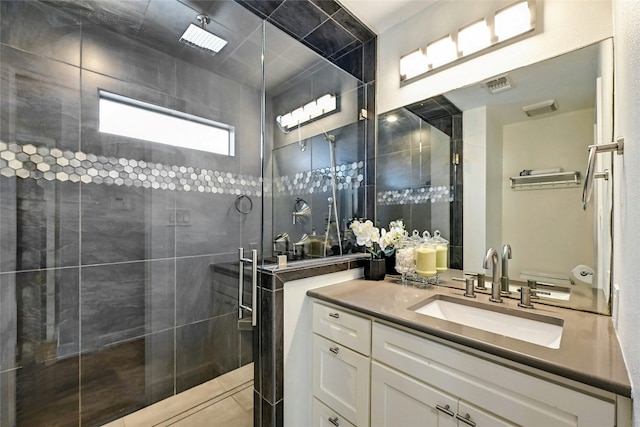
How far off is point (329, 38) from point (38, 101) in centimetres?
192

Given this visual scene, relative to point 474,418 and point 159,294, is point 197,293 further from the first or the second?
point 474,418

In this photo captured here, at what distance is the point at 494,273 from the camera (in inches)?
51.8

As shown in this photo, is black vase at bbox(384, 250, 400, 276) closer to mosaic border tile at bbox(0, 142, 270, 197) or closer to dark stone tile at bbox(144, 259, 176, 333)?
mosaic border tile at bbox(0, 142, 270, 197)

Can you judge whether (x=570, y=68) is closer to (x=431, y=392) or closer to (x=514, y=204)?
(x=514, y=204)

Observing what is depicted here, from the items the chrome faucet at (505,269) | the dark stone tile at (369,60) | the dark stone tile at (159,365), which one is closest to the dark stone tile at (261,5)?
the dark stone tile at (369,60)

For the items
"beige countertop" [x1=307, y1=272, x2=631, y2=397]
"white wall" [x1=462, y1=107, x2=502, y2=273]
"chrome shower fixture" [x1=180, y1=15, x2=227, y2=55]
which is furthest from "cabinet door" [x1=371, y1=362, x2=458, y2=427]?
"chrome shower fixture" [x1=180, y1=15, x2=227, y2=55]

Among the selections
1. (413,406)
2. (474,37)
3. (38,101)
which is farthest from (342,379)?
(38,101)

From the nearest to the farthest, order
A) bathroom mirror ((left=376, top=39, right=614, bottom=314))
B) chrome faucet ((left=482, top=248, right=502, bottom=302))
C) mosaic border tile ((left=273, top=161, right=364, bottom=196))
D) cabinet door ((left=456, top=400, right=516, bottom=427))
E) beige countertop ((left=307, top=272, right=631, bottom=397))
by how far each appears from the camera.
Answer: beige countertop ((left=307, top=272, right=631, bottom=397)) → cabinet door ((left=456, top=400, right=516, bottom=427)) → bathroom mirror ((left=376, top=39, right=614, bottom=314)) → chrome faucet ((left=482, top=248, right=502, bottom=302)) → mosaic border tile ((left=273, top=161, right=364, bottom=196))

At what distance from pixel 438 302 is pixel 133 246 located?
196cm

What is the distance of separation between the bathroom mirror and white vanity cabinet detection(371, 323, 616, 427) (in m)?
0.67

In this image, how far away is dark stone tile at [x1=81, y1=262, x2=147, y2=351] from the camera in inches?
62.0

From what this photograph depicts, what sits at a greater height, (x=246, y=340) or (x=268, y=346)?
(x=268, y=346)

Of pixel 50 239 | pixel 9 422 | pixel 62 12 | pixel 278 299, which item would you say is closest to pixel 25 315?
pixel 50 239

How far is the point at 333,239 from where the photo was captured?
1982mm
